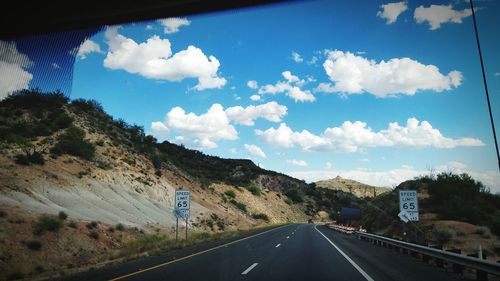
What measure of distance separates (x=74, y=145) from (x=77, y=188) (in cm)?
894

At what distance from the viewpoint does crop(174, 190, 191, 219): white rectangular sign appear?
26.4m

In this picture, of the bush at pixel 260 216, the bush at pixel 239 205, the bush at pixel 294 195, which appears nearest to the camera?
the bush at pixel 239 205

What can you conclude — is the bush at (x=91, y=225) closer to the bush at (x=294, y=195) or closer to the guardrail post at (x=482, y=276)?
the guardrail post at (x=482, y=276)

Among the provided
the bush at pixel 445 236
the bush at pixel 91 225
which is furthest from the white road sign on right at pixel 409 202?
the bush at pixel 91 225

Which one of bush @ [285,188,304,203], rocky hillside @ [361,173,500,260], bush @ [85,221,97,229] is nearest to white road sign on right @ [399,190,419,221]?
rocky hillside @ [361,173,500,260]

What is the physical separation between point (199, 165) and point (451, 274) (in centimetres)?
9397

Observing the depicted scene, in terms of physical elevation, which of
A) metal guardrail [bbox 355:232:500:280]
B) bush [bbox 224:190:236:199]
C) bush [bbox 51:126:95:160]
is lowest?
metal guardrail [bbox 355:232:500:280]

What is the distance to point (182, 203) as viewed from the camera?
2662 cm

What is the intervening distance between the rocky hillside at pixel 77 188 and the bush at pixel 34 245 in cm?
4

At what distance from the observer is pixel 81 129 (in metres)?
48.4

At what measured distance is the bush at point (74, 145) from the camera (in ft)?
132

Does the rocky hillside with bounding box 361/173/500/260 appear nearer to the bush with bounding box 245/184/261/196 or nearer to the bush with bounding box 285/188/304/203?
the bush with bounding box 245/184/261/196

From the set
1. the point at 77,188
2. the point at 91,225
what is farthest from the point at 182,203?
the point at 77,188

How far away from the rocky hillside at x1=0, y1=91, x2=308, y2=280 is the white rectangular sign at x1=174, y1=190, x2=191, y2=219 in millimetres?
3789
